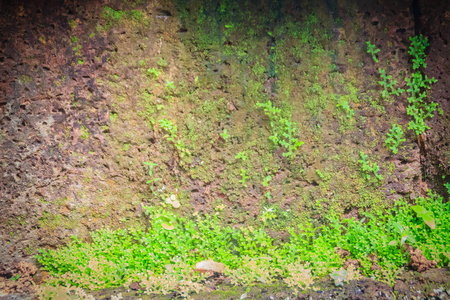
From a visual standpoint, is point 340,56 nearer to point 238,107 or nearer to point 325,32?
point 325,32

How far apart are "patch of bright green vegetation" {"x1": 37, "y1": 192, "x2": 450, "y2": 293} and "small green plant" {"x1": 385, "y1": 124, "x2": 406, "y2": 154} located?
2.01 ft

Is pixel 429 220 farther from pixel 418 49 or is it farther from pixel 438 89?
pixel 418 49

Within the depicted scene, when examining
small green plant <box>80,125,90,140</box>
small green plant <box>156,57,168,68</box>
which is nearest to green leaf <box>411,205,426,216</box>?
small green plant <box>156,57,168,68</box>

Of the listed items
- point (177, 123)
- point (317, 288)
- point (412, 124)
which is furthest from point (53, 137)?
point (412, 124)

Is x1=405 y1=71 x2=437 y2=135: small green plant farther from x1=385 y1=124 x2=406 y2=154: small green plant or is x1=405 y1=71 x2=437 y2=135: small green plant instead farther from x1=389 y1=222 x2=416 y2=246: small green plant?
x1=389 y1=222 x2=416 y2=246: small green plant

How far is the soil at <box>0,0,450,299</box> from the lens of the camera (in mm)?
2811

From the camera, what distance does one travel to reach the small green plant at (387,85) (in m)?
3.03

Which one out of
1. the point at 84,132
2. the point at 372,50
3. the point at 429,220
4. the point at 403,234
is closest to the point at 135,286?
the point at 84,132

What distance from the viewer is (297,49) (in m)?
3.00

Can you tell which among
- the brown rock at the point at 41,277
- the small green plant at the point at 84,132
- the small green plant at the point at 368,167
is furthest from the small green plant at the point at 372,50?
the brown rock at the point at 41,277

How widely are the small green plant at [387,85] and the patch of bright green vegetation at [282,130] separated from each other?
106 centimetres

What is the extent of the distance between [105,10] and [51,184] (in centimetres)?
186

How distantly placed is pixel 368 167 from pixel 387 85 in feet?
3.00

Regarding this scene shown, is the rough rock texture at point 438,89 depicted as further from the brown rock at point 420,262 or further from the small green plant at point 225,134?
the small green plant at point 225,134
